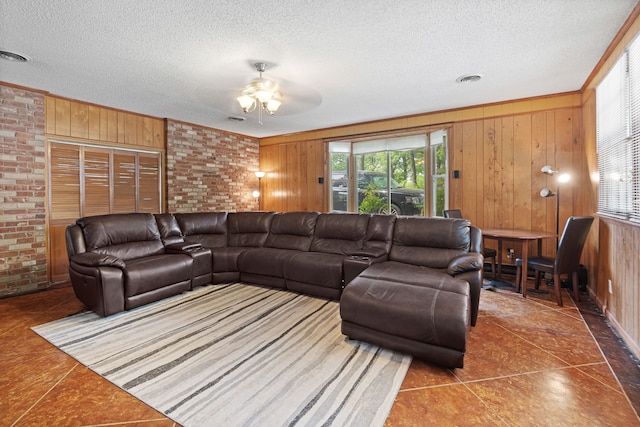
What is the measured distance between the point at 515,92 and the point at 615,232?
7.16 ft

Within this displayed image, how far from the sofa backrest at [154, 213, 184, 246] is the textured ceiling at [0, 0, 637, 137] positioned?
5.50 ft

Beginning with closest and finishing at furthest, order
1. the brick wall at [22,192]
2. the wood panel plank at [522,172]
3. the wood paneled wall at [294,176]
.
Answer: the brick wall at [22,192] < the wood panel plank at [522,172] < the wood paneled wall at [294,176]

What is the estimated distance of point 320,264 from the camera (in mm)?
3398

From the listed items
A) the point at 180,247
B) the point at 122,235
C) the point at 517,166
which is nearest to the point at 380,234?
the point at 517,166

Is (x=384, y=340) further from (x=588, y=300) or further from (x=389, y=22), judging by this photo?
(x=588, y=300)

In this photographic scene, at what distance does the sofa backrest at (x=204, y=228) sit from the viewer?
171 inches

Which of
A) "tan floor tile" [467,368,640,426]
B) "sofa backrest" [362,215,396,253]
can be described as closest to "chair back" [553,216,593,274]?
"tan floor tile" [467,368,640,426]

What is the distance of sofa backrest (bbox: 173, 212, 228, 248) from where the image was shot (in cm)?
436

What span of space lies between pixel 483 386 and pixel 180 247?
3.51 meters

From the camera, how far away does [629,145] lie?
2.34 metres

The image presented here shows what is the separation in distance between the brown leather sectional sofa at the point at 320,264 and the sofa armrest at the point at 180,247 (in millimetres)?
15

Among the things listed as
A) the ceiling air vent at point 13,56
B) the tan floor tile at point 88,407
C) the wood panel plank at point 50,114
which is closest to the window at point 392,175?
the wood panel plank at point 50,114

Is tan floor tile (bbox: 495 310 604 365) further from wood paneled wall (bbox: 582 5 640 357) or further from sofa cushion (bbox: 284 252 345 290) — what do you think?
sofa cushion (bbox: 284 252 345 290)

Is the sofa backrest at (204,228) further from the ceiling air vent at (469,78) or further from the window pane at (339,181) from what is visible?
the ceiling air vent at (469,78)
